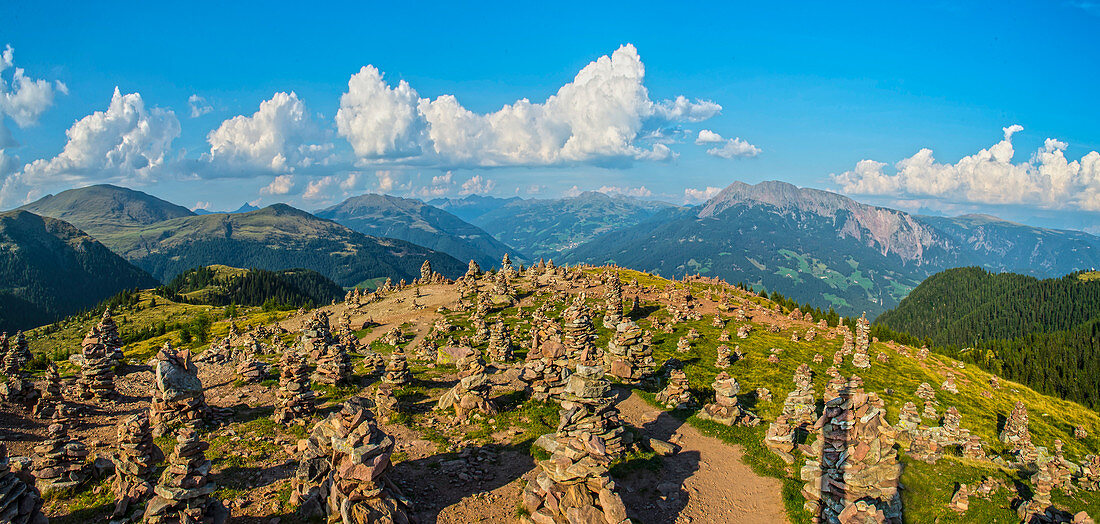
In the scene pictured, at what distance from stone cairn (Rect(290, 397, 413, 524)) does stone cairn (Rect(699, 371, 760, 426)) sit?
24.7 m

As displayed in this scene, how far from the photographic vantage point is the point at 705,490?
84.5 feet

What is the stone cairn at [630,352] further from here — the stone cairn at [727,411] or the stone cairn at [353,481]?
the stone cairn at [353,481]

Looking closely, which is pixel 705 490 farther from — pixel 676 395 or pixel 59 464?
pixel 59 464

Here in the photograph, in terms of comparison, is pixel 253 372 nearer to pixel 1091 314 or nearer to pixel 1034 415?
pixel 1034 415

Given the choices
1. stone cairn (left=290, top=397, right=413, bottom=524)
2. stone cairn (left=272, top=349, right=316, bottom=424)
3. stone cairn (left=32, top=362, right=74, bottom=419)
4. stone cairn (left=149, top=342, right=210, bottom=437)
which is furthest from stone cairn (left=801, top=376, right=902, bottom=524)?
stone cairn (left=32, top=362, right=74, bottom=419)

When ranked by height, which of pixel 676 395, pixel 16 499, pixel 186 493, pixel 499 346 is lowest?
pixel 499 346

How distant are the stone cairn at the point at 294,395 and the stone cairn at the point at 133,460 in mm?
8908

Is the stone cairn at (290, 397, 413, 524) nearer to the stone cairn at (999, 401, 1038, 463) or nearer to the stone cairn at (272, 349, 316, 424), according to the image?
the stone cairn at (272, 349, 316, 424)

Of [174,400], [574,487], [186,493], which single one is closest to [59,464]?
[174,400]

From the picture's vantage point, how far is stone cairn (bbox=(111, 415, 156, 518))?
20.8 meters

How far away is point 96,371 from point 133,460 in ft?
67.8

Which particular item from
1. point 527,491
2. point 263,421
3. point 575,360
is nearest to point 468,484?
point 527,491

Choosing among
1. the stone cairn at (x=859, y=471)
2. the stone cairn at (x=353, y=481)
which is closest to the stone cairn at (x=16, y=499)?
the stone cairn at (x=353, y=481)

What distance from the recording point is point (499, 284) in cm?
10019
